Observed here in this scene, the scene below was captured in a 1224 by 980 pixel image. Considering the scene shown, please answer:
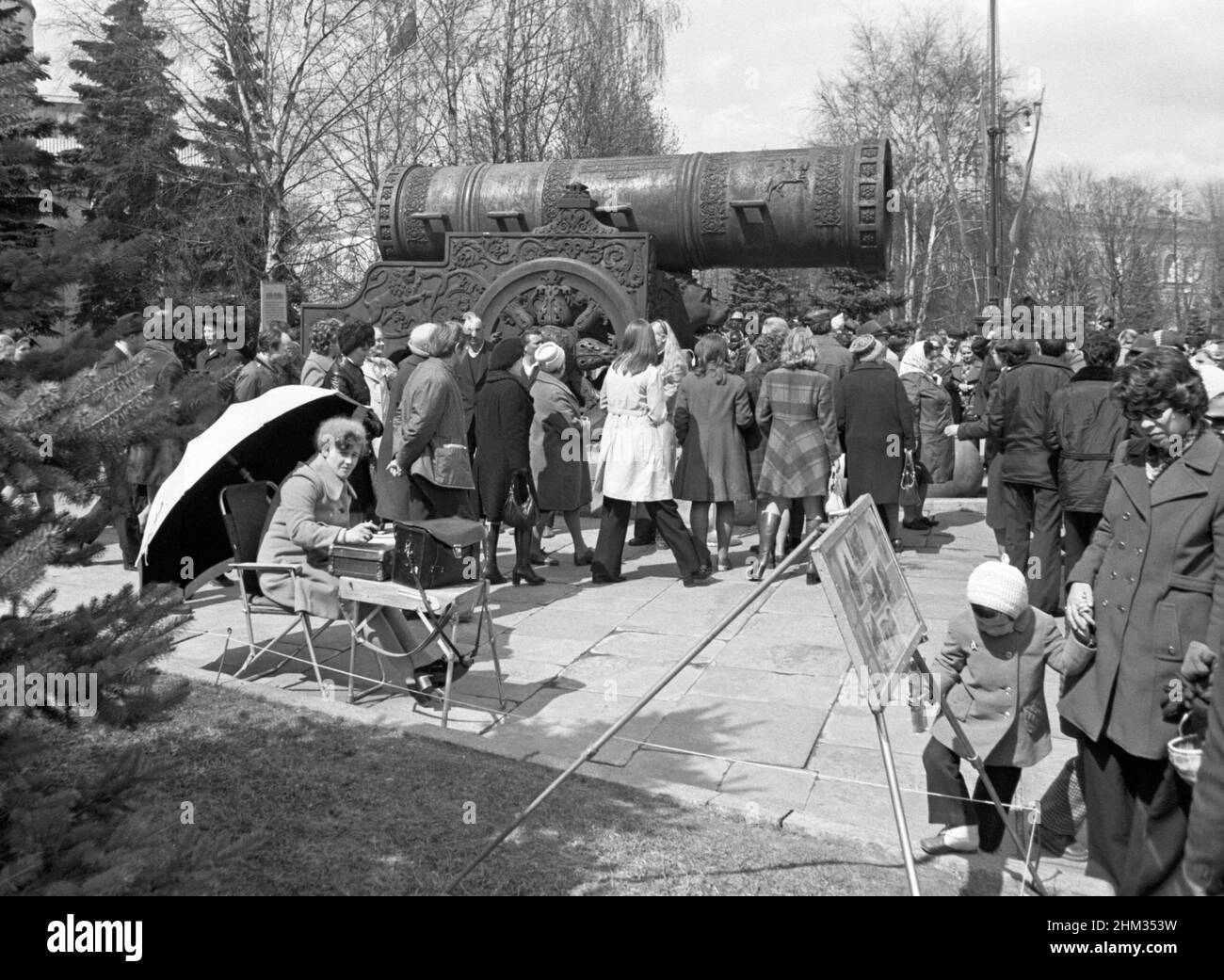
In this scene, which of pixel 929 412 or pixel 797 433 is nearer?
pixel 797 433

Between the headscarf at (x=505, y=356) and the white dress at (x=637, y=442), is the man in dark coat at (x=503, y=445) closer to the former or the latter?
the headscarf at (x=505, y=356)

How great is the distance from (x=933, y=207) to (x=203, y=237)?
91.8 ft

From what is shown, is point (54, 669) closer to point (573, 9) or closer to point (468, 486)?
point (468, 486)

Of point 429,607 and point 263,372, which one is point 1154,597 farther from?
point 263,372

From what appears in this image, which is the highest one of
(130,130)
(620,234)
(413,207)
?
(130,130)

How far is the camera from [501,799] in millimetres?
4281

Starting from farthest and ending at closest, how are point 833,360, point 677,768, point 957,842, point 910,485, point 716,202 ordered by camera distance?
1. point 716,202
2. point 833,360
3. point 910,485
4. point 677,768
5. point 957,842

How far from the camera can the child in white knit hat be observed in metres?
3.81

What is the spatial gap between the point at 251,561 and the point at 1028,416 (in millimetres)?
4524

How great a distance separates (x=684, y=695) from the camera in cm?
567

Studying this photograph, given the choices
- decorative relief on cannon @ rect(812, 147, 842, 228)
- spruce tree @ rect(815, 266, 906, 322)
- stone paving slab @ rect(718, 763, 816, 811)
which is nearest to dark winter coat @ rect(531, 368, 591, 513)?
decorative relief on cannon @ rect(812, 147, 842, 228)

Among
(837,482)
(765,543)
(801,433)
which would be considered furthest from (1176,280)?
(765,543)

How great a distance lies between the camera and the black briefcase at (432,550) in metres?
5.40
